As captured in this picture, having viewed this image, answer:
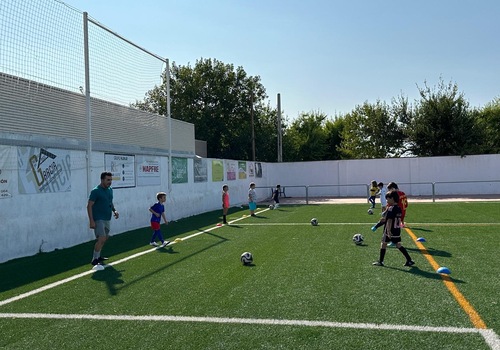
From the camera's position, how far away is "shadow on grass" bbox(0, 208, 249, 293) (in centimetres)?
822

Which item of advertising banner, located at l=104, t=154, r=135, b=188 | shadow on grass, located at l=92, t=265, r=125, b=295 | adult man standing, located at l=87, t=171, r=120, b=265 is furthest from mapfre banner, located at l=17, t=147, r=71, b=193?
shadow on grass, located at l=92, t=265, r=125, b=295

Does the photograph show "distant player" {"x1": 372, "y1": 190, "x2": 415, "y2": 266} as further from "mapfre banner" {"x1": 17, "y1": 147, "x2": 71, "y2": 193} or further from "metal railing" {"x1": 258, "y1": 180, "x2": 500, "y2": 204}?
"metal railing" {"x1": 258, "y1": 180, "x2": 500, "y2": 204}

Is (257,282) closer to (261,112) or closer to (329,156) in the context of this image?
(261,112)

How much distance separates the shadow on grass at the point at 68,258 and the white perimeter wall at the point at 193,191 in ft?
1.54

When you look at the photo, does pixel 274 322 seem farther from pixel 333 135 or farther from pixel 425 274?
pixel 333 135

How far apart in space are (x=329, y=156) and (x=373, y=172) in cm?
1877

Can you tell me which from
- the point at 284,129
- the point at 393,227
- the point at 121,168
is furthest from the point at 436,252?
the point at 284,129

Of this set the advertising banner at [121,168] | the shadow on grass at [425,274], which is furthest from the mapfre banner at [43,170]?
the shadow on grass at [425,274]

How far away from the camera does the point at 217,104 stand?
4050 cm

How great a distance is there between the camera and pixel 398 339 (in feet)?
15.1

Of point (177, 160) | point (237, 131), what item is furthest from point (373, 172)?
point (177, 160)

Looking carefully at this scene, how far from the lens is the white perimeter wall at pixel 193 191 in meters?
10.5

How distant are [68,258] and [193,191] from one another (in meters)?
10.0

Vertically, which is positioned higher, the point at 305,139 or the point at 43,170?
the point at 305,139
